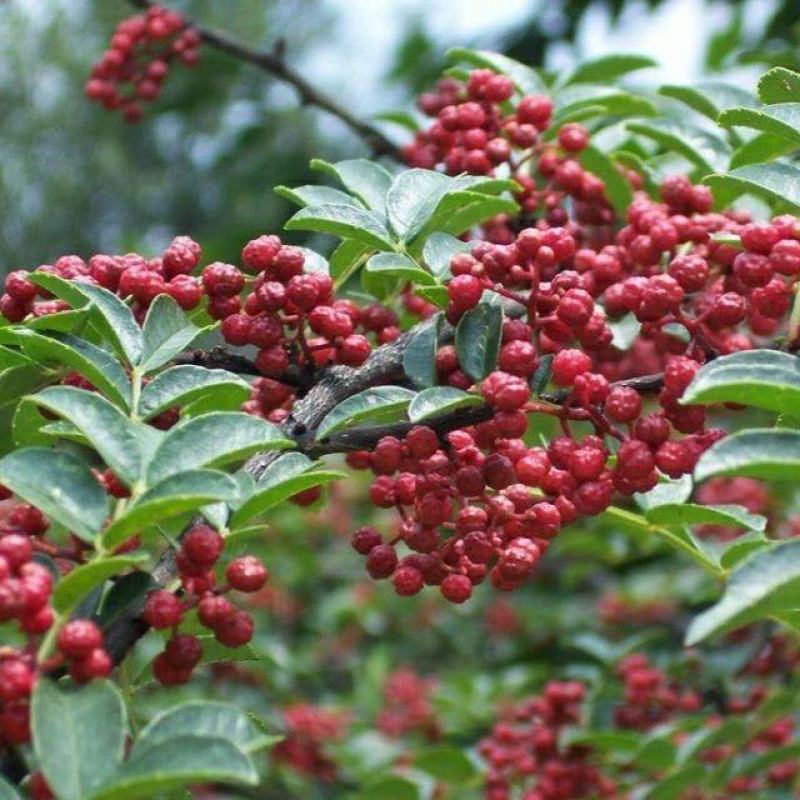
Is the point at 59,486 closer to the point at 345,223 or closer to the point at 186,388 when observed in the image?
the point at 186,388

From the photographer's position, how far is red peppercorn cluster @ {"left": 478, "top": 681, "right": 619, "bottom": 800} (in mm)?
2252

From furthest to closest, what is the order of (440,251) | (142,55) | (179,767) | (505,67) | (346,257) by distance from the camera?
1. (142,55)
2. (505,67)
3. (346,257)
4. (440,251)
5. (179,767)

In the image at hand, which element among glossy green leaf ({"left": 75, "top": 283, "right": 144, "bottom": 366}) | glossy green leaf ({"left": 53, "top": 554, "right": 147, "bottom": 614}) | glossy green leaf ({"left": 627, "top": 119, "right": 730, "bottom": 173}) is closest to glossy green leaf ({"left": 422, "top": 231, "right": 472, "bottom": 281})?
glossy green leaf ({"left": 75, "top": 283, "right": 144, "bottom": 366})

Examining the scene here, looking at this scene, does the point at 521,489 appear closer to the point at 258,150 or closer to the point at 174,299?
the point at 174,299

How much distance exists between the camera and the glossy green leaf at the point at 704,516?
1244 millimetres

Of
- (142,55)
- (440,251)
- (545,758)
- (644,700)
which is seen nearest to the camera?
(440,251)

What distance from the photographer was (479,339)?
1260 mm

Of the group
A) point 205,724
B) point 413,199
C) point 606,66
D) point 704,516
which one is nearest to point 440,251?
point 413,199

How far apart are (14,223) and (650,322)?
9567 mm

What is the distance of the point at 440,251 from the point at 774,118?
365 millimetres

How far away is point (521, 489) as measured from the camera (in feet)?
4.19

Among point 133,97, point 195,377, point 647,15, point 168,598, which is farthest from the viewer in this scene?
point 647,15

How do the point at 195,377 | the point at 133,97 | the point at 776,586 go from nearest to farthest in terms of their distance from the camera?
1. the point at 776,586
2. the point at 195,377
3. the point at 133,97

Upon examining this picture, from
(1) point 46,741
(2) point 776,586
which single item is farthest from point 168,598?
(2) point 776,586
